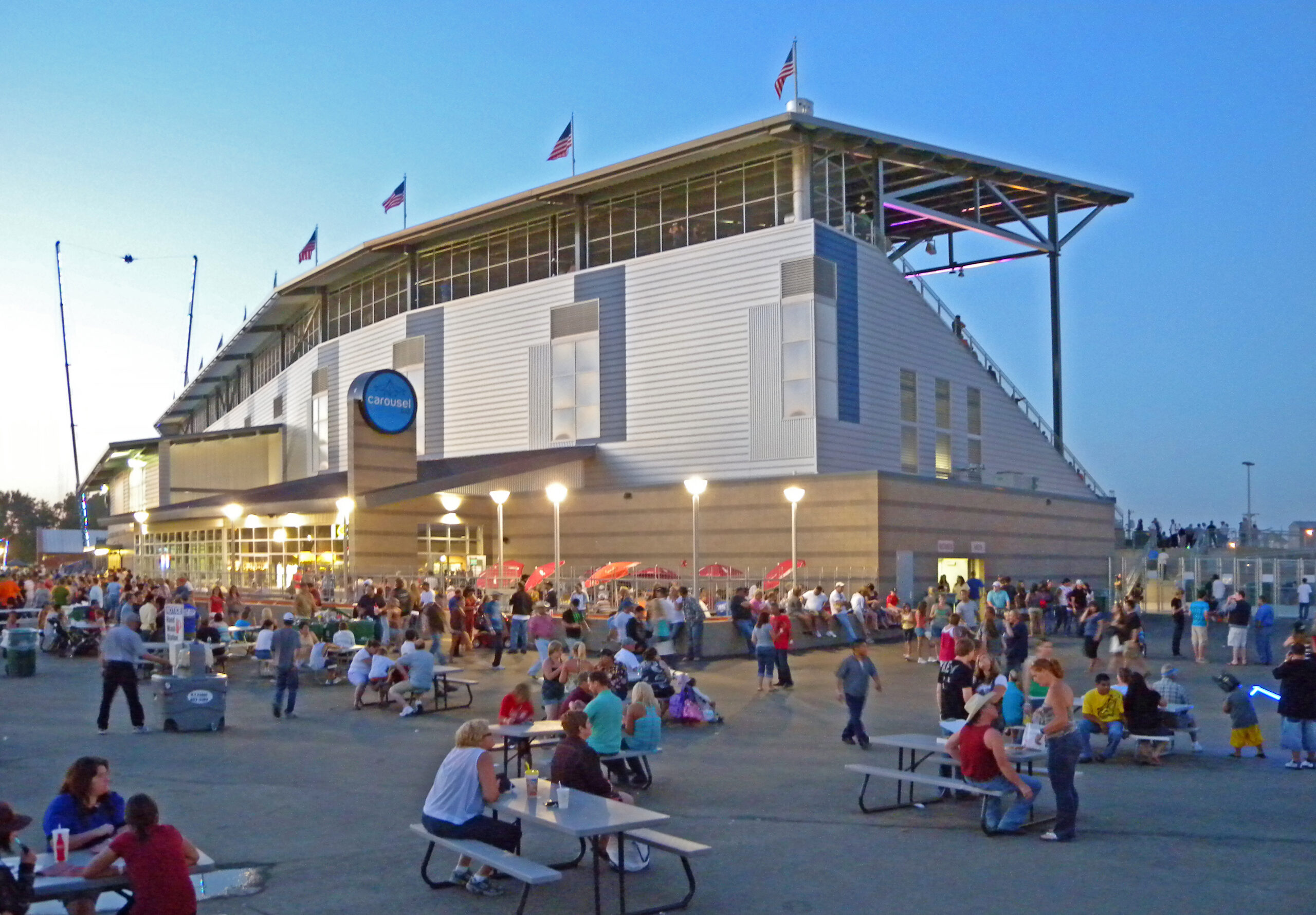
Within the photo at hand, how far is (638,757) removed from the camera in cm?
1164

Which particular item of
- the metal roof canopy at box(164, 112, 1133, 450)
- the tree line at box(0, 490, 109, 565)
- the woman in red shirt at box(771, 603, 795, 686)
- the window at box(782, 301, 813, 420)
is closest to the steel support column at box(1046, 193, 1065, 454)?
the metal roof canopy at box(164, 112, 1133, 450)

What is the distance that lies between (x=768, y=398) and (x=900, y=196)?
1303 centimetres

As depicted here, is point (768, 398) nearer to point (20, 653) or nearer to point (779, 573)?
point (779, 573)

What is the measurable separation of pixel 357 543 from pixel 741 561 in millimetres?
11714

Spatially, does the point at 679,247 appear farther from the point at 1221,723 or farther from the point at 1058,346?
the point at 1221,723

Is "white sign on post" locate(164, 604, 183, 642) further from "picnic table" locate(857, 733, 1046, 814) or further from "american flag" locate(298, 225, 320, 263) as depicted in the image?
"american flag" locate(298, 225, 320, 263)

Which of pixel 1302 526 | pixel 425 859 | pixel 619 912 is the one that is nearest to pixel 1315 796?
pixel 619 912

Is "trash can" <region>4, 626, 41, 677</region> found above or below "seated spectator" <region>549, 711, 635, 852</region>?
below

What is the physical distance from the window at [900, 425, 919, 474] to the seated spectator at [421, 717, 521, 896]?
33270 millimetres

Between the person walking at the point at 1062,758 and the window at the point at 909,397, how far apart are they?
3136 cm

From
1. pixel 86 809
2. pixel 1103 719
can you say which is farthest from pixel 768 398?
pixel 86 809

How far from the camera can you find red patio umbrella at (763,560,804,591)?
32.9 meters

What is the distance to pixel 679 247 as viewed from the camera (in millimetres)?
40562

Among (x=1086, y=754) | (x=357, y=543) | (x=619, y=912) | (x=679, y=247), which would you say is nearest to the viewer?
(x=619, y=912)
